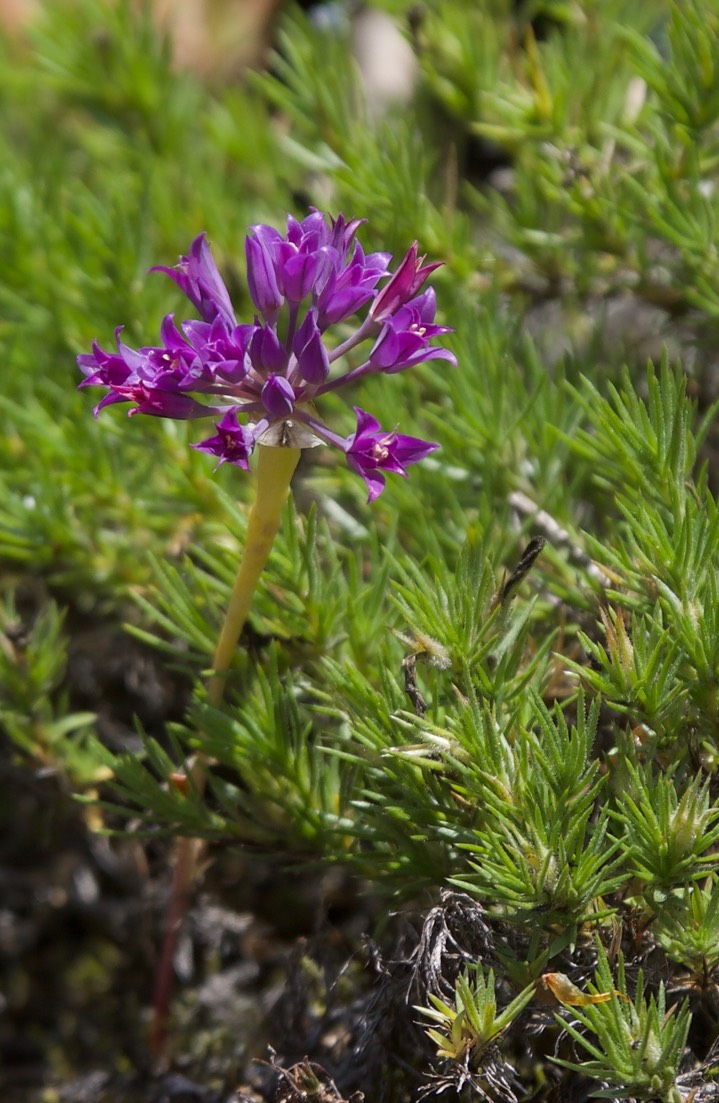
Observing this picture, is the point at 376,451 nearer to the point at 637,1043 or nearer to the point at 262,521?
the point at 262,521

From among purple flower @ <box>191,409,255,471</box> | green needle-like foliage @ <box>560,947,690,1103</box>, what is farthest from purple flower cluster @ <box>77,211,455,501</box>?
green needle-like foliage @ <box>560,947,690,1103</box>

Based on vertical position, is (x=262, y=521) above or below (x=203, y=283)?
below

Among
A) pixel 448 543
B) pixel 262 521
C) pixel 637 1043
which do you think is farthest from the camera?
pixel 448 543

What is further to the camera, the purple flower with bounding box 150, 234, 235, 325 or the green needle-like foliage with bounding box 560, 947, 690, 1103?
the purple flower with bounding box 150, 234, 235, 325

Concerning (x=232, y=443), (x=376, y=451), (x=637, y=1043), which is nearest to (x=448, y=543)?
(x=376, y=451)

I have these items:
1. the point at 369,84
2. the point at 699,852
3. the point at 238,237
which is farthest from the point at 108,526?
the point at 369,84

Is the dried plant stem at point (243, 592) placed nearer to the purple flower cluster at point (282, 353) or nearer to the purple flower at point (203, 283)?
the purple flower cluster at point (282, 353)

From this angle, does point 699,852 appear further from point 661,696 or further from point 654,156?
point 654,156

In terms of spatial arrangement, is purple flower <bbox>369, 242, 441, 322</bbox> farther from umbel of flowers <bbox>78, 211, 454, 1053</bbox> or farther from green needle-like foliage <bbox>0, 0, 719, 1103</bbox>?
green needle-like foliage <bbox>0, 0, 719, 1103</bbox>
